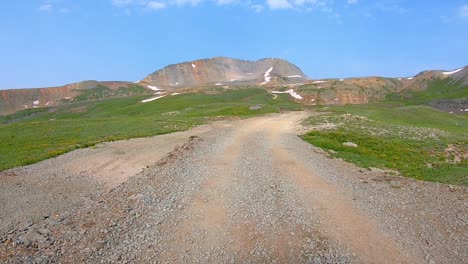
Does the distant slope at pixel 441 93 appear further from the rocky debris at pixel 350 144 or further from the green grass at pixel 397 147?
the rocky debris at pixel 350 144

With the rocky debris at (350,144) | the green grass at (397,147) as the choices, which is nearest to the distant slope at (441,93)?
the green grass at (397,147)

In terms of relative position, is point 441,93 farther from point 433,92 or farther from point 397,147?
point 397,147

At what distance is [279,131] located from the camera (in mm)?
41594

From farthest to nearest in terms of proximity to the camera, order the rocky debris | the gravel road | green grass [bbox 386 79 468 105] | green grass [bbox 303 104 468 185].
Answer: green grass [bbox 386 79 468 105] → the rocky debris → green grass [bbox 303 104 468 185] → the gravel road

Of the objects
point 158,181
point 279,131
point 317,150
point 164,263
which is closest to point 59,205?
point 158,181

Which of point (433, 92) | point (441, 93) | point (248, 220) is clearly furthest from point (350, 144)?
point (433, 92)

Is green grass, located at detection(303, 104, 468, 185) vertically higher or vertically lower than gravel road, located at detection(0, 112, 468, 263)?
lower

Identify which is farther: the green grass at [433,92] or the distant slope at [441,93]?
the green grass at [433,92]

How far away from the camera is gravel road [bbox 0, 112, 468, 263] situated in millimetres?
12312

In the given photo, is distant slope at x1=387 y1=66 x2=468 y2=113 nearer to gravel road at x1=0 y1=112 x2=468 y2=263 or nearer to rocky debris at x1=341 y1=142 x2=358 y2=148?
rocky debris at x1=341 y1=142 x2=358 y2=148

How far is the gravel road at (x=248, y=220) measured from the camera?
1231 centimetres

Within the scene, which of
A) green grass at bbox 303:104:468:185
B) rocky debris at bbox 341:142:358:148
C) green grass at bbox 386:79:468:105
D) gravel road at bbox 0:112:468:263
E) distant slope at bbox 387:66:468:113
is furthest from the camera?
green grass at bbox 386:79:468:105

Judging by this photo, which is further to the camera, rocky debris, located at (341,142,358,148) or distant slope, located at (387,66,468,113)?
distant slope, located at (387,66,468,113)

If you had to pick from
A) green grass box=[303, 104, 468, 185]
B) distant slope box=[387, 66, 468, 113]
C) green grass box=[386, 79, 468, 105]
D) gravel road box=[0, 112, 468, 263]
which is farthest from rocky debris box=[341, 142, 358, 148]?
green grass box=[386, 79, 468, 105]
